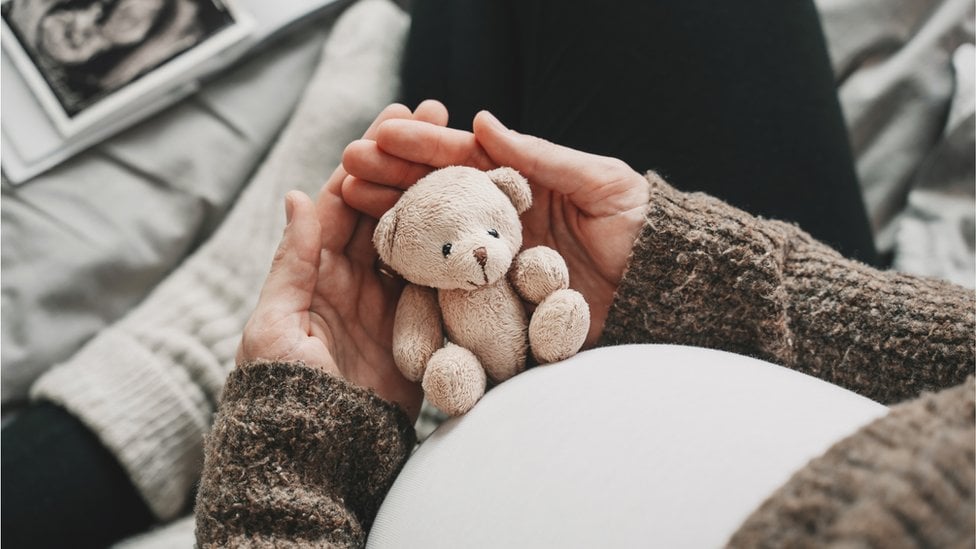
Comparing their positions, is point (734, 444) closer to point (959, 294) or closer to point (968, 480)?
point (968, 480)

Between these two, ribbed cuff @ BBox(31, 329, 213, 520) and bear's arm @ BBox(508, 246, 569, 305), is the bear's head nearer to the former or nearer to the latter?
bear's arm @ BBox(508, 246, 569, 305)

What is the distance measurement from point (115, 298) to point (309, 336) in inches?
18.1

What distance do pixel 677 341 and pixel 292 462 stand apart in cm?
34

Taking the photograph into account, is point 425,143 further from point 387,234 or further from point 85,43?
point 85,43

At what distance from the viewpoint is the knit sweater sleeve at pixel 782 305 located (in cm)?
56

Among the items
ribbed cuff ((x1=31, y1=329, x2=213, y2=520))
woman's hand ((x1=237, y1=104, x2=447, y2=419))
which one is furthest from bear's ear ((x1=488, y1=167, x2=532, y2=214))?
ribbed cuff ((x1=31, y1=329, x2=213, y2=520))

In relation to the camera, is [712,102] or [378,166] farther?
[712,102]

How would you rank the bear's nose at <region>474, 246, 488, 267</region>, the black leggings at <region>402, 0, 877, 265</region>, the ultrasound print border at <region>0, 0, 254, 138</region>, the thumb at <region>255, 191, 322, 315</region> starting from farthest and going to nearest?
1. the ultrasound print border at <region>0, 0, 254, 138</region>
2. the black leggings at <region>402, 0, 877, 265</region>
3. the thumb at <region>255, 191, 322, 315</region>
4. the bear's nose at <region>474, 246, 488, 267</region>

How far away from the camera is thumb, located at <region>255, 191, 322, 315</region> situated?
1.88ft

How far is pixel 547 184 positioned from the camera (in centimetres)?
60

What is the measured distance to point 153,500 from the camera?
0.77 meters

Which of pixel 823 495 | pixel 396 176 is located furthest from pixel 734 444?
pixel 396 176

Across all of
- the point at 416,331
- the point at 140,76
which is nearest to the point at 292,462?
the point at 416,331

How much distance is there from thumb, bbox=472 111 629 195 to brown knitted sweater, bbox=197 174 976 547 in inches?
2.4
